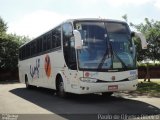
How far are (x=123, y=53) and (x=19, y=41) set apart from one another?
36801 millimetres

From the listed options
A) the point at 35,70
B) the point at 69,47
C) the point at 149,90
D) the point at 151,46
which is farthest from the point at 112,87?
the point at 151,46

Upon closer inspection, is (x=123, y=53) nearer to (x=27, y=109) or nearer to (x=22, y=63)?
(x=27, y=109)

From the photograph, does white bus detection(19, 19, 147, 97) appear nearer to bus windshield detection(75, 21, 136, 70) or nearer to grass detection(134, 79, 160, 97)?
bus windshield detection(75, 21, 136, 70)

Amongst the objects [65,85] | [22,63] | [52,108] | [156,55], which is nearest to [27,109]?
[52,108]

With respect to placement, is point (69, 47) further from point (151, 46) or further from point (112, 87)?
point (151, 46)

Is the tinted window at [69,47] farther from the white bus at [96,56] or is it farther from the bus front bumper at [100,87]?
the bus front bumper at [100,87]

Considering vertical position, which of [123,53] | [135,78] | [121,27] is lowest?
[135,78]

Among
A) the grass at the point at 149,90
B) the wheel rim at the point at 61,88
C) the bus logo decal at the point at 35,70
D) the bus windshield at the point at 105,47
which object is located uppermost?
the bus windshield at the point at 105,47

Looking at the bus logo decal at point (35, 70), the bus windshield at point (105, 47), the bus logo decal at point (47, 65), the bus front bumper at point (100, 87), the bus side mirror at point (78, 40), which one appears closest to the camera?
the bus side mirror at point (78, 40)

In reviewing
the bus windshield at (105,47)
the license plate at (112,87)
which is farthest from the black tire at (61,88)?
the license plate at (112,87)

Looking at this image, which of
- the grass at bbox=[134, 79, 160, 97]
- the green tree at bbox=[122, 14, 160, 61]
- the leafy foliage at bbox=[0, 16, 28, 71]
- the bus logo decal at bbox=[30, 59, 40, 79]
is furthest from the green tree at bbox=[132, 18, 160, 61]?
the leafy foliage at bbox=[0, 16, 28, 71]

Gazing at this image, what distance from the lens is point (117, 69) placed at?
14.1 meters

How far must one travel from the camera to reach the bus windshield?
13.9 m

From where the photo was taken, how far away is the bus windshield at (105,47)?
13945mm
